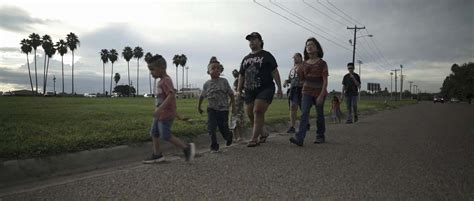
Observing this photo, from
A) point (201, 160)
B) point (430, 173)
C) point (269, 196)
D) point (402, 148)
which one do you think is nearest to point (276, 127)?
point (402, 148)

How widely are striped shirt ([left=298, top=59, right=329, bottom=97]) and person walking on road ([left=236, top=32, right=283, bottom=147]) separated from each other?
56 centimetres

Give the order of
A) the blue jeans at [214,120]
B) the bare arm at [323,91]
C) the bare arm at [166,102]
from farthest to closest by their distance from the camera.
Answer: the bare arm at [323,91]
the blue jeans at [214,120]
the bare arm at [166,102]

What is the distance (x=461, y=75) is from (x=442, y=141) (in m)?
111

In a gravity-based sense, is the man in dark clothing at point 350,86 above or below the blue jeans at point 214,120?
above

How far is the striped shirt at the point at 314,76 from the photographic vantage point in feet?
22.1

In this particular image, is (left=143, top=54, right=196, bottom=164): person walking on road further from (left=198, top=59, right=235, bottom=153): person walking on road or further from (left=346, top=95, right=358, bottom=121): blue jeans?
(left=346, top=95, right=358, bottom=121): blue jeans

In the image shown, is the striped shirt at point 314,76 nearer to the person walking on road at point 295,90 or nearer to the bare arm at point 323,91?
the bare arm at point 323,91

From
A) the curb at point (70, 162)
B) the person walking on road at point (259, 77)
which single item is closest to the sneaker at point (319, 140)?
the person walking on road at point (259, 77)

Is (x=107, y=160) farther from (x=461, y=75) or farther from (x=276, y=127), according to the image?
(x=461, y=75)

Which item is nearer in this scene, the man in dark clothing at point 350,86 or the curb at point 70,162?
the curb at point 70,162

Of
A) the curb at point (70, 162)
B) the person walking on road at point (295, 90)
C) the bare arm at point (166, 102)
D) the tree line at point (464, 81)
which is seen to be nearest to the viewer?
the curb at point (70, 162)

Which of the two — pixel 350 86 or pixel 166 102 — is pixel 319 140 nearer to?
pixel 166 102

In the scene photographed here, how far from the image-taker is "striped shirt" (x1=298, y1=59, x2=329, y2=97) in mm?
6730

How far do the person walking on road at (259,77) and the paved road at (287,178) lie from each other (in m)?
0.70
